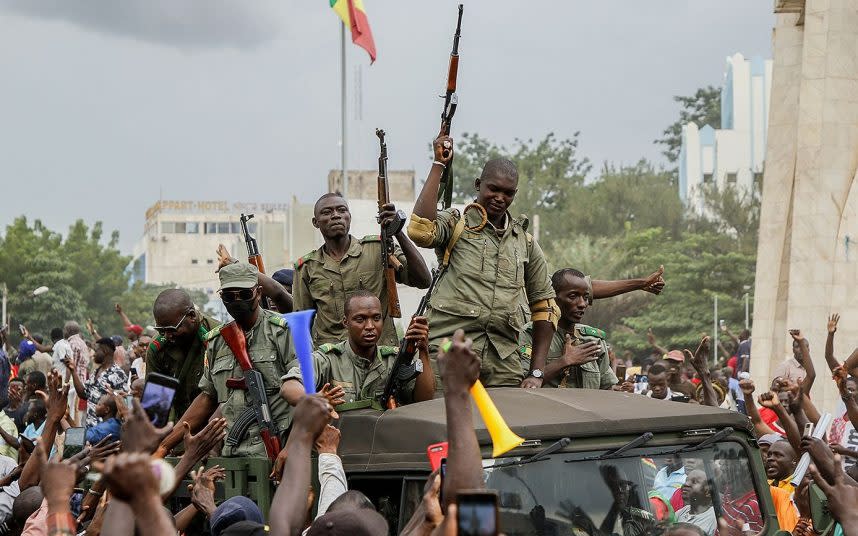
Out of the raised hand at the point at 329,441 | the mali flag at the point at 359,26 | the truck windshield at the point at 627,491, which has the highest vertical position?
the mali flag at the point at 359,26

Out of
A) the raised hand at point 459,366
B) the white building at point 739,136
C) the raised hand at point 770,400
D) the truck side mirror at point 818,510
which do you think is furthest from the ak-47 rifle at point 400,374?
the white building at point 739,136

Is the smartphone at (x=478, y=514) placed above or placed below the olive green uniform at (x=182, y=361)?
above

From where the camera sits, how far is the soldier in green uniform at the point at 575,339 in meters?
7.42

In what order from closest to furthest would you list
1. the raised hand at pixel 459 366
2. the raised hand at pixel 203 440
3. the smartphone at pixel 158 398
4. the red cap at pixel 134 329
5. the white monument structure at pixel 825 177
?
the raised hand at pixel 459 366
the smartphone at pixel 158 398
the raised hand at pixel 203 440
the red cap at pixel 134 329
the white monument structure at pixel 825 177

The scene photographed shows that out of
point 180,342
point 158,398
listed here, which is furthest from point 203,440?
point 180,342

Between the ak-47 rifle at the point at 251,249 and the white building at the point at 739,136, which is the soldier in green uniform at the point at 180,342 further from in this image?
the white building at the point at 739,136

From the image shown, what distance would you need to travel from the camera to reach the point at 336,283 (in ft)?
25.4

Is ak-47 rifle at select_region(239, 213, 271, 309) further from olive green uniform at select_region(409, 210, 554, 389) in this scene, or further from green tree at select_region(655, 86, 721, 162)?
green tree at select_region(655, 86, 721, 162)

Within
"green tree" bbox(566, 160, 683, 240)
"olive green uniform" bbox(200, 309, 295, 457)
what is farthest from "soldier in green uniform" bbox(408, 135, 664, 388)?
"green tree" bbox(566, 160, 683, 240)

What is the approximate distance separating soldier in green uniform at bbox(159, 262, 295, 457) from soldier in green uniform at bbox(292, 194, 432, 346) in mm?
1026

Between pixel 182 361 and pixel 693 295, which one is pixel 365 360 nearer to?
pixel 182 361

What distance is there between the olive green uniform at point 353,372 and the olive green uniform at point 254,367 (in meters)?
0.20

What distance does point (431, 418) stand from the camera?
17.6 ft

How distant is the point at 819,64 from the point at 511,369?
38.6 ft
